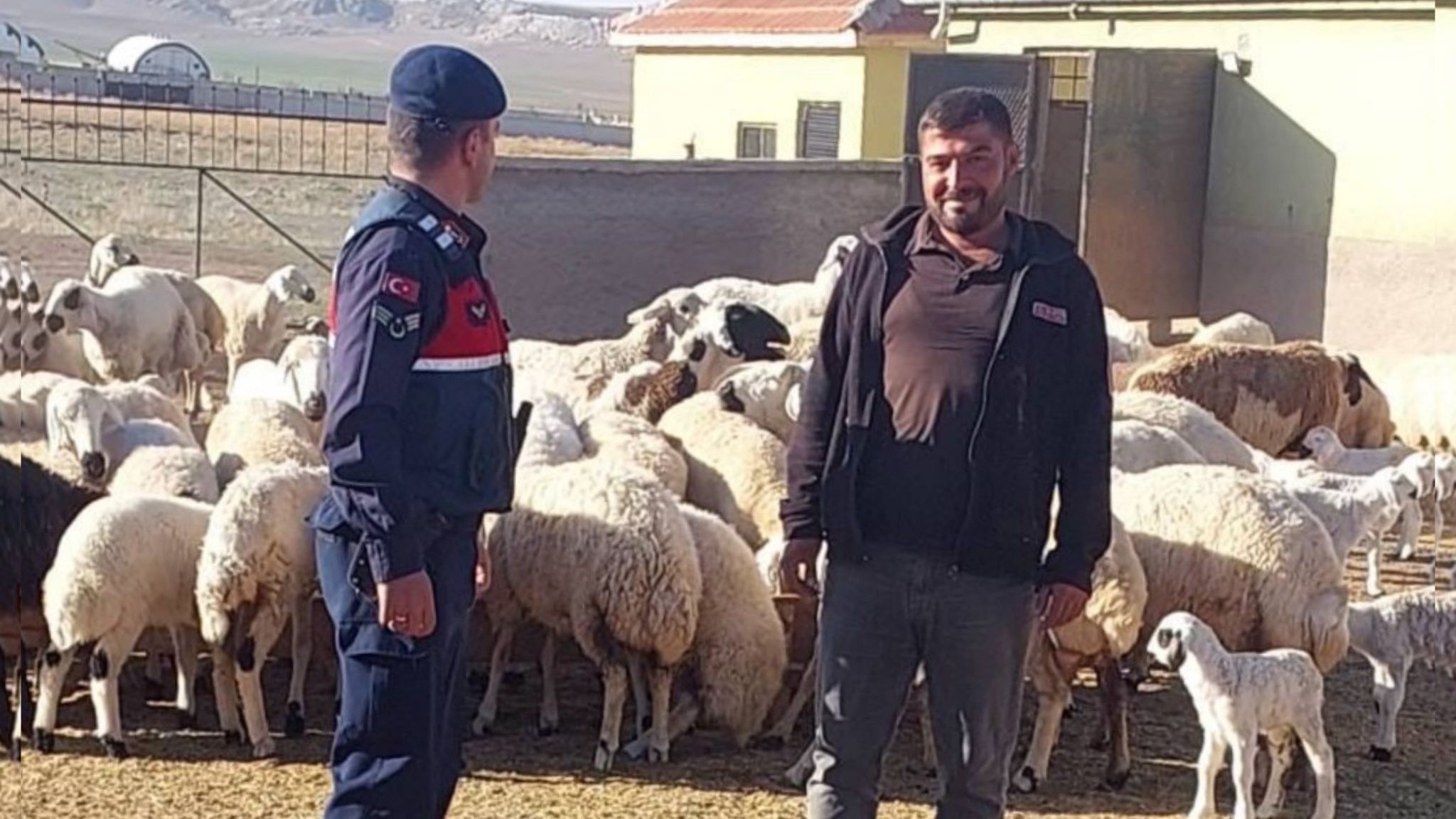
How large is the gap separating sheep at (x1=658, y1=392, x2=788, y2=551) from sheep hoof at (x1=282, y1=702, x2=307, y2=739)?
2.33 m

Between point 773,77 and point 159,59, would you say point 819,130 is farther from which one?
point 159,59

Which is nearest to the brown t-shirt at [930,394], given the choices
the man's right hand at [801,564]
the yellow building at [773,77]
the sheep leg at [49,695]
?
the man's right hand at [801,564]

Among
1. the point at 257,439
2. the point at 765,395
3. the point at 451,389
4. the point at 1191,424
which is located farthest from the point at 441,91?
the point at 1191,424

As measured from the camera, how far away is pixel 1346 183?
64.0ft

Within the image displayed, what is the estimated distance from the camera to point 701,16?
30.8 meters

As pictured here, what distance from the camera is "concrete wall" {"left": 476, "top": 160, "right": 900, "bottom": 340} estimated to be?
19.1 m

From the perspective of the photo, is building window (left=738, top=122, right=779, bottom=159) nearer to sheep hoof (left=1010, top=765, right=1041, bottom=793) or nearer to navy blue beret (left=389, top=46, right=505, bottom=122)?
sheep hoof (left=1010, top=765, right=1041, bottom=793)

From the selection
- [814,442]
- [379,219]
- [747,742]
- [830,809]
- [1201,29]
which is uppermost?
[1201,29]

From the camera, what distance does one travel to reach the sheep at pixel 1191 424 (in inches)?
430

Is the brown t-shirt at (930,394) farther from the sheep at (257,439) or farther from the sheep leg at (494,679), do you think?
the sheep at (257,439)

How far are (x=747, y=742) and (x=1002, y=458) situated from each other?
388cm

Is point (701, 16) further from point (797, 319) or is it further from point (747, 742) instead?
point (747, 742)

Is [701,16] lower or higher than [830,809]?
higher

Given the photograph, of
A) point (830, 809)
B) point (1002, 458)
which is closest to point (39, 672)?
point (830, 809)
